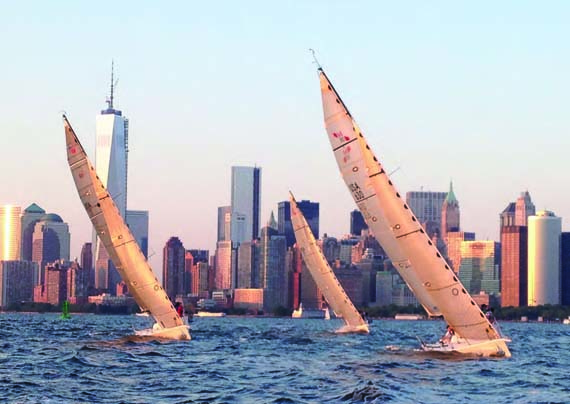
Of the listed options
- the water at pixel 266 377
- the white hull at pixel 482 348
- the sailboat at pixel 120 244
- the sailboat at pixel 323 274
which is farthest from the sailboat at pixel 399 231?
the sailboat at pixel 323 274

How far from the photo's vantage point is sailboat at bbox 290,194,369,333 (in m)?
112

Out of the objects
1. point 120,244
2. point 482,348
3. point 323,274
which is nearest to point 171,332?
point 120,244

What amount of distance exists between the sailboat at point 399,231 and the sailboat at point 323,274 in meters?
49.7

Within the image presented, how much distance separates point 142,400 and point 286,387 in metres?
6.80

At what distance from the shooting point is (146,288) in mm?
80250

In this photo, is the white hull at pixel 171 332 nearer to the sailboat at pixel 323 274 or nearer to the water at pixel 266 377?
the water at pixel 266 377

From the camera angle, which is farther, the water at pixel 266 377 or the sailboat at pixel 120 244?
the sailboat at pixel 120 244

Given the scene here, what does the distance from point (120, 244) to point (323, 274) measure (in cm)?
3616

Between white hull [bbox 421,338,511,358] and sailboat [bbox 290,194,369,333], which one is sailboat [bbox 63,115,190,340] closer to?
white hull [bbox 421,338,511,358]

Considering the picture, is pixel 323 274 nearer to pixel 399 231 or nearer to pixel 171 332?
pixel 171 332

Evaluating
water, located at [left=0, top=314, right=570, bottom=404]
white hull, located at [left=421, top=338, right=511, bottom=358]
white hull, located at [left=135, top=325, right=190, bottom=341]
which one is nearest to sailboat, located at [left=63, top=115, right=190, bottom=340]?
white hull, located at [left=135, top=325, right=190, bottom=341]

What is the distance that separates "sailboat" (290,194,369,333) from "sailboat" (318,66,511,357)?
4970 cm

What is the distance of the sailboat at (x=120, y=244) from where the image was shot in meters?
79.2

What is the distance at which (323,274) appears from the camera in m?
114
